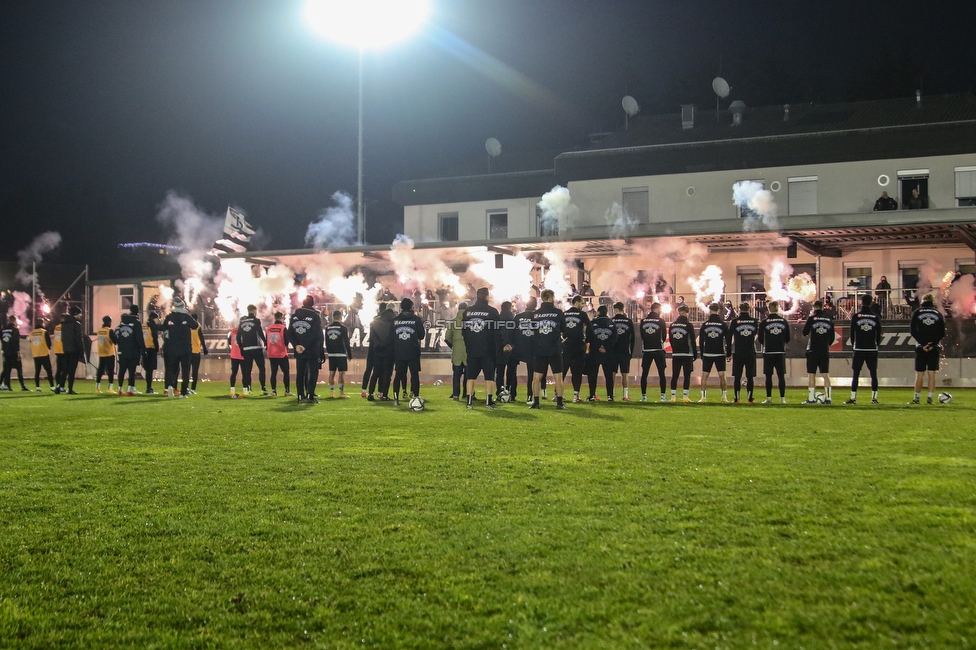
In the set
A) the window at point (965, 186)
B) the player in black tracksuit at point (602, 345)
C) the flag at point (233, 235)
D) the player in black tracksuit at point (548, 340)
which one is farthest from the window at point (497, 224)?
the player in black tracksuit at point (548, 340)

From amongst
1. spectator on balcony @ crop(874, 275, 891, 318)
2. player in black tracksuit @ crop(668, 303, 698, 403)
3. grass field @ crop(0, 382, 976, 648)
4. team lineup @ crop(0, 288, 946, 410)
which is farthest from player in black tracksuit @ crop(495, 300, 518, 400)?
spectator on balcony @ crop(874, 275, 891, 318)

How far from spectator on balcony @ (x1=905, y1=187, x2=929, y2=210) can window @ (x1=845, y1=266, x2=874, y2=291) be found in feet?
8.02

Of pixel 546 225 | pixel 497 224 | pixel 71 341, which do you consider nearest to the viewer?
pixel 71 341

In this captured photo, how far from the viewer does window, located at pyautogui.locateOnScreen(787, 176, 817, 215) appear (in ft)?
97.0

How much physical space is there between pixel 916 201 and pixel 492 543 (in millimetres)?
27627

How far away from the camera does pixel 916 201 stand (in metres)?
27.9

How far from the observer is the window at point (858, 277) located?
2805cm

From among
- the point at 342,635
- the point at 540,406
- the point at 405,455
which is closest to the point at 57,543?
the point at 342,635

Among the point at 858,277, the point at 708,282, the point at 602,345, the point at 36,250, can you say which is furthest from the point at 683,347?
the point at 36,250

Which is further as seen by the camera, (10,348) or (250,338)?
(10,348)

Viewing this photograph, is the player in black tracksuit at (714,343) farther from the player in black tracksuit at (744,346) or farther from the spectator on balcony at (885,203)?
the spectator on balcony at (885,203)

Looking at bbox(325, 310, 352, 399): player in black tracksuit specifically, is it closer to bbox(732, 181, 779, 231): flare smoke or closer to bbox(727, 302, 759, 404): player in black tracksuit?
bbox(727, 302, 759, 404): player in black tracksuit

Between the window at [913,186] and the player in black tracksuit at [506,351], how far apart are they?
18190 millimetres

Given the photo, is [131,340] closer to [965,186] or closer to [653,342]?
[653,342]
